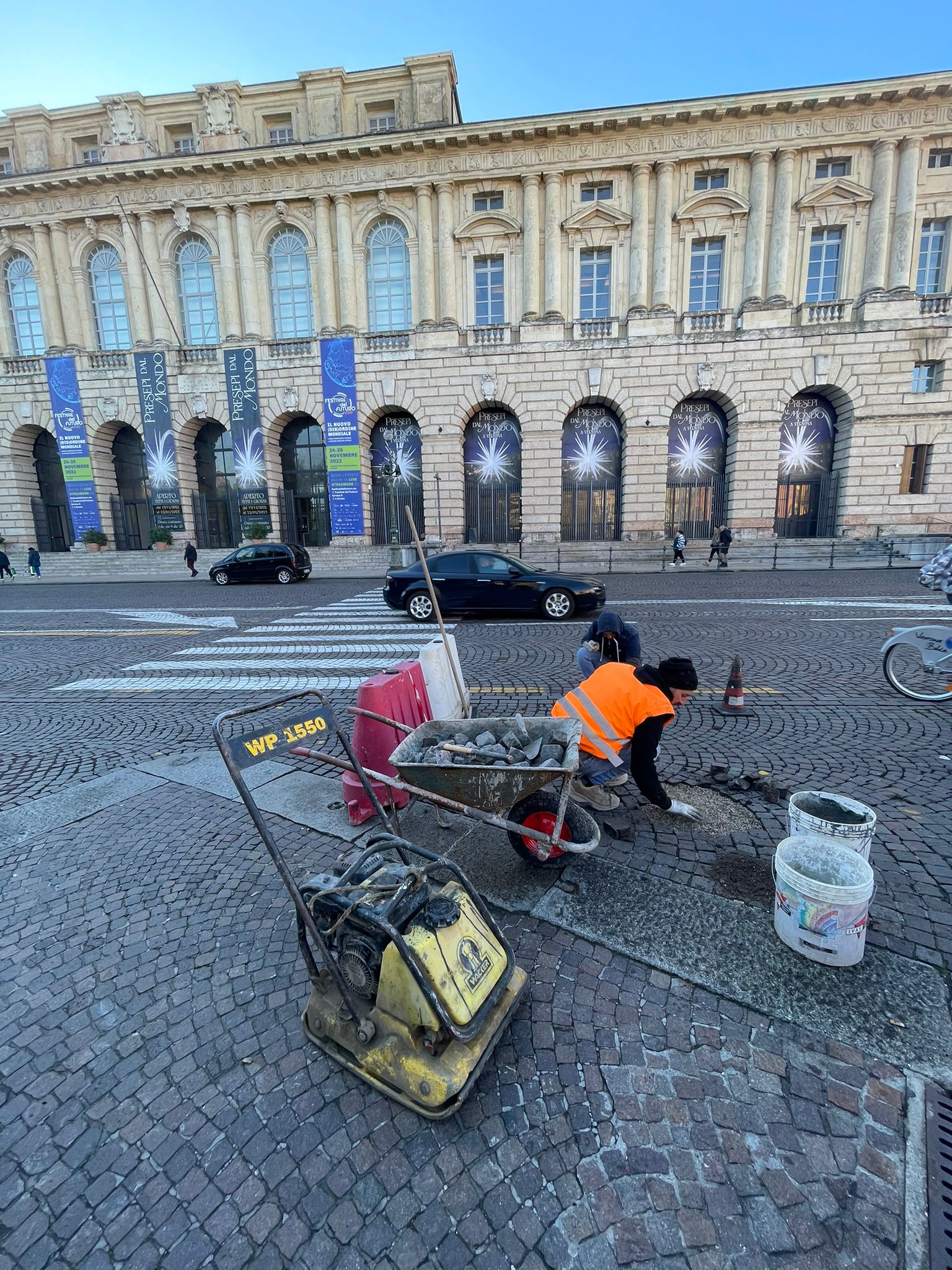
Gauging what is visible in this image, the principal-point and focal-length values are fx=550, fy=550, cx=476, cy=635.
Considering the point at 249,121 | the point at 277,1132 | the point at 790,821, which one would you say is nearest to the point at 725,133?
the point at 249,121

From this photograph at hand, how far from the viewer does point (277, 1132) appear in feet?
6.59

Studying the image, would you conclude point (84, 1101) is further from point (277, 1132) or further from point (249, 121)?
point (249, 121)

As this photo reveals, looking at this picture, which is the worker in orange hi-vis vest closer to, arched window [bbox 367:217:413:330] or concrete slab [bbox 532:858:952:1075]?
concrete slab [bbox 532:858:952:1075]

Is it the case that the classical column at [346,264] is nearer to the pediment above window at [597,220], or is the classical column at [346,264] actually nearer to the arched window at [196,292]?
the arched window at [196,292]

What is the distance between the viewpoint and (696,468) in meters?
26.8

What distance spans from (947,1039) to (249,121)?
43171 millimetres

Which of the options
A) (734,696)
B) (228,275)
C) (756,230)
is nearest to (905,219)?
(756,230)

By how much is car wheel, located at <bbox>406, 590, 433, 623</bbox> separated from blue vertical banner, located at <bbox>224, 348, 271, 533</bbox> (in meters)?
19.4

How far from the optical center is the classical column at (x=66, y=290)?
1129 inches

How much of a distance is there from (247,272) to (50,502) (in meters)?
18.1

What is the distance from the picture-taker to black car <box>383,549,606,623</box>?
1162 cm

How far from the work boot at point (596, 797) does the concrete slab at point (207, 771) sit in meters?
2.58

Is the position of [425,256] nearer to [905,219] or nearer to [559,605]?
[905,219]

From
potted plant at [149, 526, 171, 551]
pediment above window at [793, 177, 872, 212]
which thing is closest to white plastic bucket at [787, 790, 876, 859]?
pediment above window at [793, 177, 872, 212]
